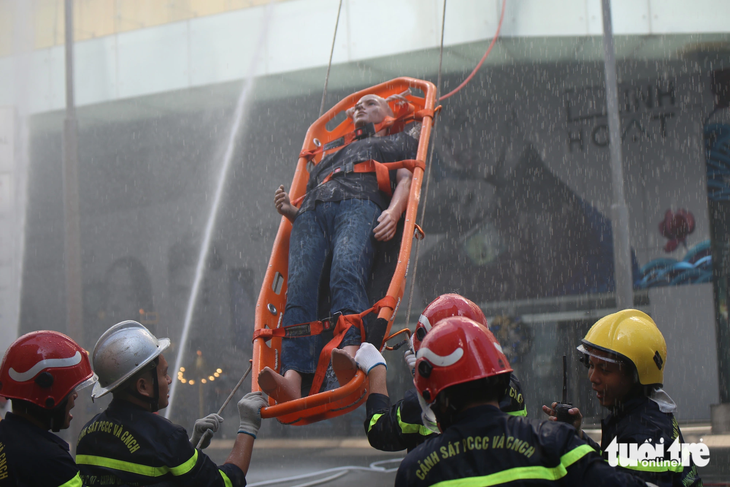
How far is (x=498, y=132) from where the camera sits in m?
13.2

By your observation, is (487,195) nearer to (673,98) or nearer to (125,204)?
(673,98)

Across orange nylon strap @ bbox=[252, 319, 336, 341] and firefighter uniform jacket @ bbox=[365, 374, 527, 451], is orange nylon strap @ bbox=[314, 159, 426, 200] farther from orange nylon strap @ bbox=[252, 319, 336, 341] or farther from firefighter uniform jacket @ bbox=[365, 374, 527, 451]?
firefighter uniform jacket @ bbox=[365, 374, 527, 451]

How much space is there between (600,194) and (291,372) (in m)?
10.1

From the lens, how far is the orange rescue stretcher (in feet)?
11.3

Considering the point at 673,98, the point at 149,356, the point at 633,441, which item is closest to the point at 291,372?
the point at 149,356

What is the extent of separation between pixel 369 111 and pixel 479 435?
385 cm

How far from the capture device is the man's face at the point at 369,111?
514 centimetres

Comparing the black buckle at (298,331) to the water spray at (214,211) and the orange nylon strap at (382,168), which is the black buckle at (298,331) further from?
the water spray at (214,211)

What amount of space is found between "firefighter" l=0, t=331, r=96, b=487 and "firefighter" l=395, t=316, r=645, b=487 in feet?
4.15

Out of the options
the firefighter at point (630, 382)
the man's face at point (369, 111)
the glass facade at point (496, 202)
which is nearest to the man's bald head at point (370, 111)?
the man's face at point (369, 111)

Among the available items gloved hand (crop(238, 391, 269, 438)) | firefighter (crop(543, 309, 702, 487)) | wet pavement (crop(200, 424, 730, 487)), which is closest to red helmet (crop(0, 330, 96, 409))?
gloved hand (crop(238, 391, 269, 438))

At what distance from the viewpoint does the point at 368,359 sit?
9.55 ft

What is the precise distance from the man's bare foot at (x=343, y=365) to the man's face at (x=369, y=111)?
2321mm

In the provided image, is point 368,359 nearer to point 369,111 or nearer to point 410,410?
point 410,410
